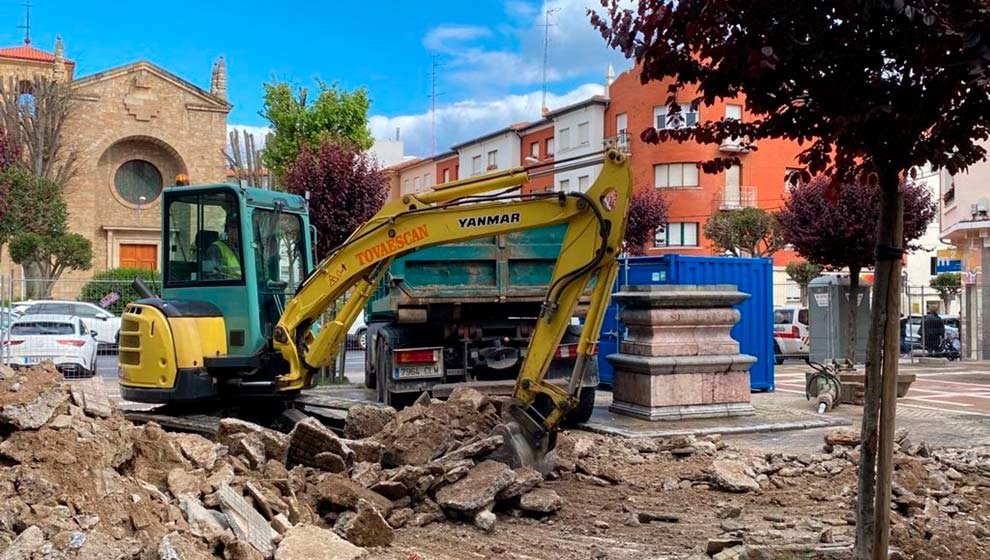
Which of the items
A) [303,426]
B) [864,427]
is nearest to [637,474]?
[303,426]

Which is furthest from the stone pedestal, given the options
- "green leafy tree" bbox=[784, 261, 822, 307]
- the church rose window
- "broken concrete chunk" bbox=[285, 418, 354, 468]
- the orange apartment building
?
the church rose window

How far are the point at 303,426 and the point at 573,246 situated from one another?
107 inches

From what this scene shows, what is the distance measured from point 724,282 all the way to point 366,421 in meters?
7.92

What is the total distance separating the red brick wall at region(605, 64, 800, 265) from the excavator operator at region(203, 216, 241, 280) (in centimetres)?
3203

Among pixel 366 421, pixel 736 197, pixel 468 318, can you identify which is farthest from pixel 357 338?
pixel 736 197

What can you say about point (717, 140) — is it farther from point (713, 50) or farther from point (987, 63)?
point (987, 63)

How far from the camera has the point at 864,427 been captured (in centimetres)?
455

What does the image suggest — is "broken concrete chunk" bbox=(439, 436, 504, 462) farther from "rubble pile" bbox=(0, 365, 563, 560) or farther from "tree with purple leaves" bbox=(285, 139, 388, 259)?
"tree with purple leaves" bbox=(285, 139, 388, 259)

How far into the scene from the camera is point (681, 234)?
1655 inches

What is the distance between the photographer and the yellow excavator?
772 centimetres

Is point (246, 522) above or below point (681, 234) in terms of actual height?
below

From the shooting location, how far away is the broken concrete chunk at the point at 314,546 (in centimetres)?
558

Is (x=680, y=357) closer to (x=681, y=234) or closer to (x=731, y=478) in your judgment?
(x=731, y=478)

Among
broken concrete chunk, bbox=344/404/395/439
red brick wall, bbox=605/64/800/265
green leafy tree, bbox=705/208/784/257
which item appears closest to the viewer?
broken concrete chunk, bbox=344/404/395/439
